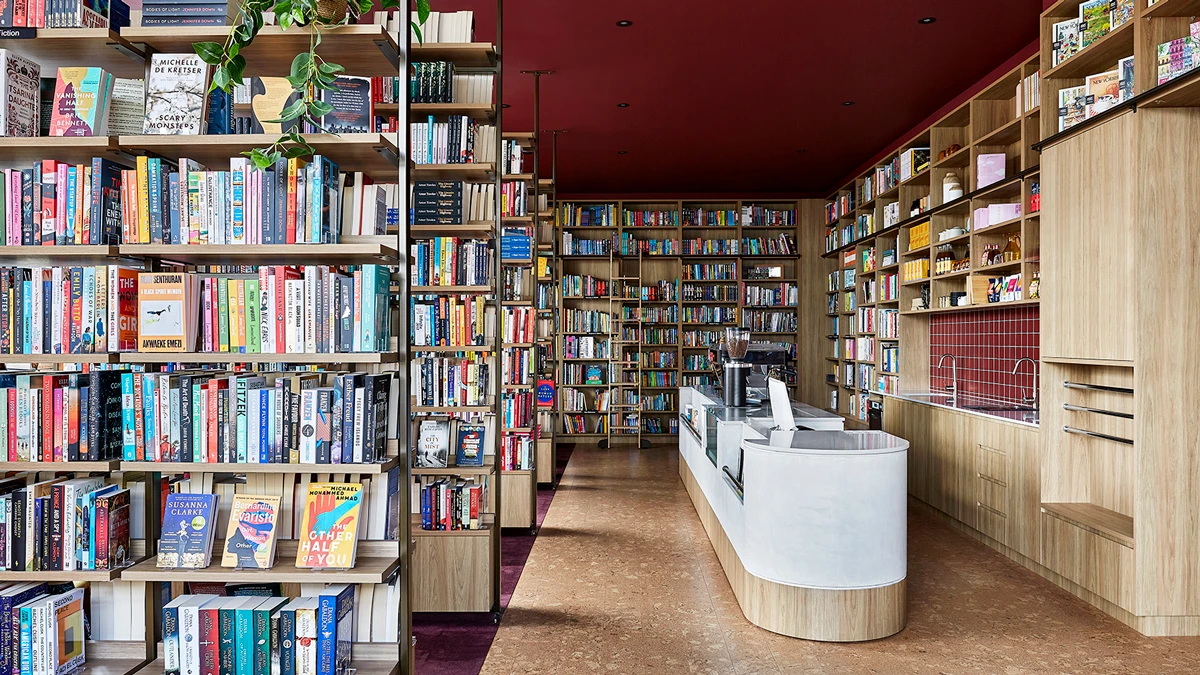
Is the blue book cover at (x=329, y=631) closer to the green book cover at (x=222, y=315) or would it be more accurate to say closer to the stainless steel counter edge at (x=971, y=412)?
the green book cover at (x=222, y=315)

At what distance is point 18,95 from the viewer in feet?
7.64

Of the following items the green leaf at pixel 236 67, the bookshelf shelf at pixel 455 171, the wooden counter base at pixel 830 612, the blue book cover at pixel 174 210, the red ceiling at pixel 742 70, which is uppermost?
the red ceiling at pixel 742 70

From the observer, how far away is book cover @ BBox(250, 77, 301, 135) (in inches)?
98.9

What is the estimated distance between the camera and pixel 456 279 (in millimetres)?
4094

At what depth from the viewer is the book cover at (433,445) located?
3.88 meters

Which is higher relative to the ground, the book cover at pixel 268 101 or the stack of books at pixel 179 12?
the stack of books at pixel 179 12

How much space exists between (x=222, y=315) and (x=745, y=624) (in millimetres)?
2653

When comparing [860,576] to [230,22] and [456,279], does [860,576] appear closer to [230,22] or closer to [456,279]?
[456,279]

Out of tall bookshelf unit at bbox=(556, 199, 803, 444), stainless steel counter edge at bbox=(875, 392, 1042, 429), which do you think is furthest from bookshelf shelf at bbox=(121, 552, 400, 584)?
tall bookshelf unit at bbox=(556, 199, 803, 444)

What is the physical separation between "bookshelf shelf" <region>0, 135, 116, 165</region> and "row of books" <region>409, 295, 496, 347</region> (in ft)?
5.81

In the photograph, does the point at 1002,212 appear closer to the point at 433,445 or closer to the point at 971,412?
the point at 971,412

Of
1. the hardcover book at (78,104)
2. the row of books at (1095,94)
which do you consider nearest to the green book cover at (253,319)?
the hardcover book at (78,104)

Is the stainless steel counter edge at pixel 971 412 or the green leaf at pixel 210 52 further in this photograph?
the stainless steel counter edge at pixel 971 412

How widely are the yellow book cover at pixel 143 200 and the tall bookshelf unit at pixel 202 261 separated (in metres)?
0.05
